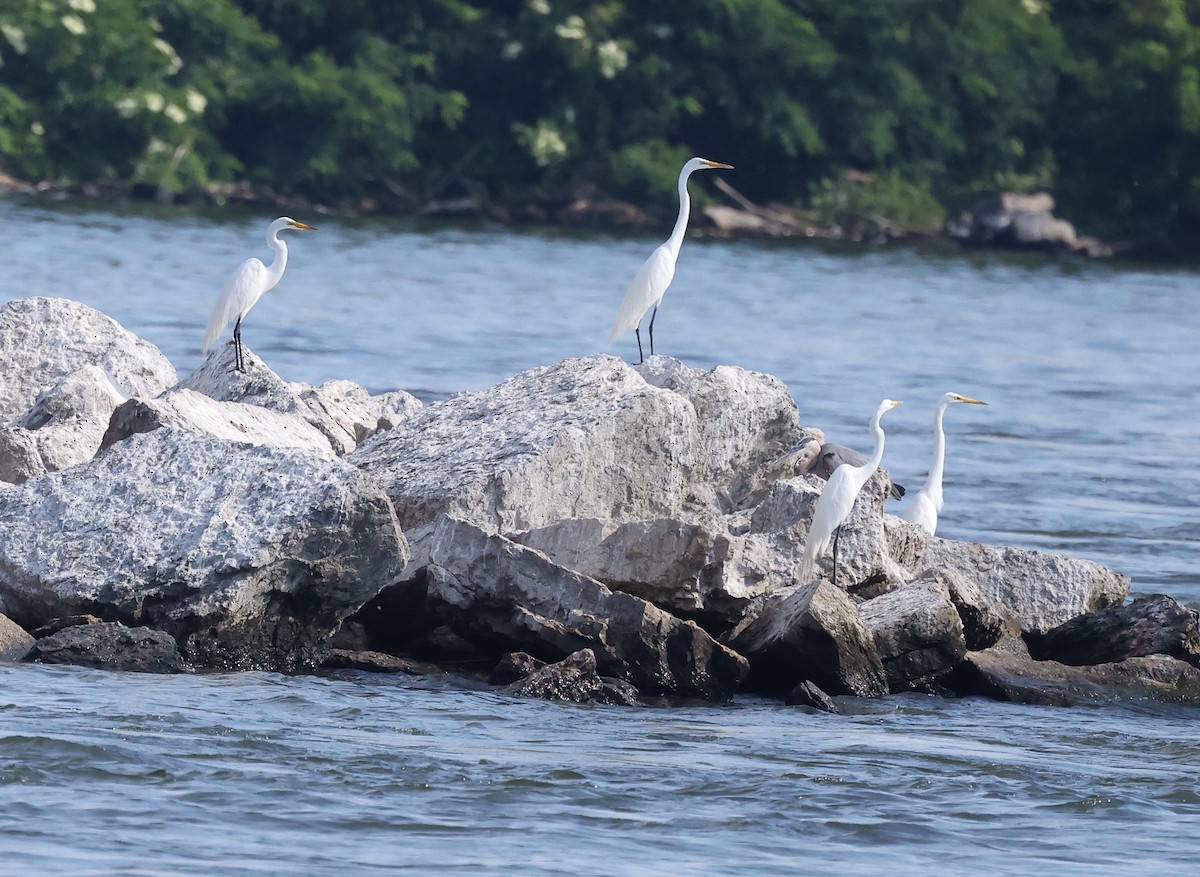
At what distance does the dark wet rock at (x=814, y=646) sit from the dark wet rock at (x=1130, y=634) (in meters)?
1.20

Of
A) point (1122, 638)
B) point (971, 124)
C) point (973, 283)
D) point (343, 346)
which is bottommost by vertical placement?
point (1122, 638)

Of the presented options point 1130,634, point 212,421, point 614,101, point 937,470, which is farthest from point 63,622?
point 614,101

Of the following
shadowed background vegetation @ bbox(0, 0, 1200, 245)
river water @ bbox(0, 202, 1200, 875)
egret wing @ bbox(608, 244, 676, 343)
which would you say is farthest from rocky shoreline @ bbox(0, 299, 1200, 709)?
shadowed background vegetation @ bbox(0, 0, 1200, 245)

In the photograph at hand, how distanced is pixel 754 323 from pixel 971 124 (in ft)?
92.0

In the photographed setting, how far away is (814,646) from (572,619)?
998 millimetres

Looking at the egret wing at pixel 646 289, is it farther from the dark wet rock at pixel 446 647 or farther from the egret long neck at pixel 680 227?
the dark wet rock at pixel 446 647

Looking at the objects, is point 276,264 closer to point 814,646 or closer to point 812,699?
point 814,646

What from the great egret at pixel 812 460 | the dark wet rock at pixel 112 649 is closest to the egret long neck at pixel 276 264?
the great egret at pixel 812 460

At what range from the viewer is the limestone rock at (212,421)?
29.5 ft

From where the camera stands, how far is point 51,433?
10.0 meters

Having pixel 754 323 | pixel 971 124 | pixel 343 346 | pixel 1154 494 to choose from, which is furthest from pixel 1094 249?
pixel 1154 494

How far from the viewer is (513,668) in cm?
829

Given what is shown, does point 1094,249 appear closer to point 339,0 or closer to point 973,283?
point 973,283

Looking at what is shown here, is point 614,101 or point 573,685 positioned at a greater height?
point 614,101
